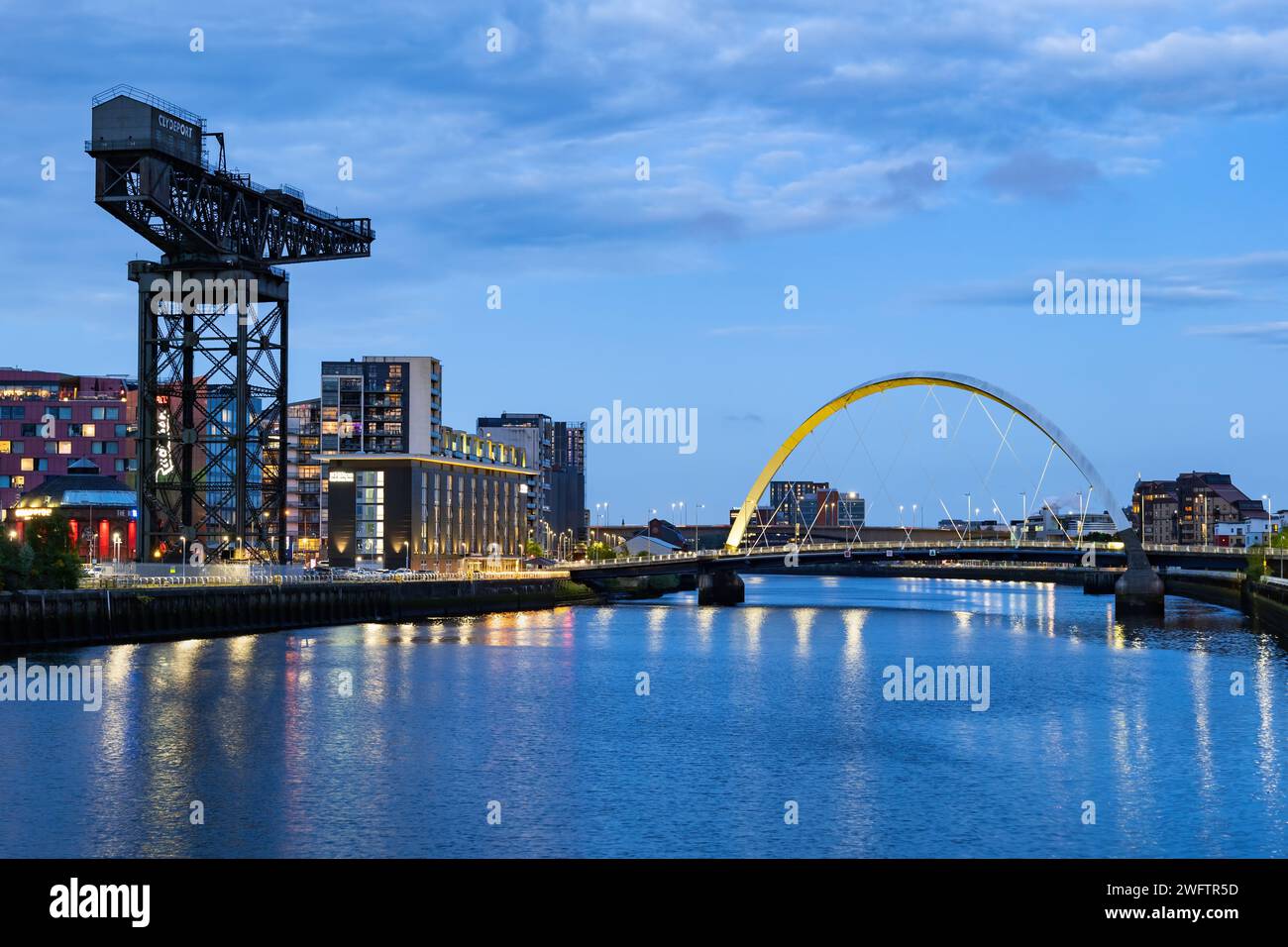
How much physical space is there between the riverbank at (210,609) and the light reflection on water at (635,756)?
3.04 meters

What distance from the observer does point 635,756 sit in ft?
140

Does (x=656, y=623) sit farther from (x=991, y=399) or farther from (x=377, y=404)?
(x=377, y=404)

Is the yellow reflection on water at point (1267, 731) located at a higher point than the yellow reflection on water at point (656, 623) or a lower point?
higher

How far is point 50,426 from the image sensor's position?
472 feet

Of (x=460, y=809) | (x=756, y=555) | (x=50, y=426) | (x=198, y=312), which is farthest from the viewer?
(x=50, y=426)

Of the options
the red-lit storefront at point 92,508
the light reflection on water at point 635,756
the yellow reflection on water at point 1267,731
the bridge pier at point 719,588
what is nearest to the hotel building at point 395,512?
the red-lit storefront at point 92,508

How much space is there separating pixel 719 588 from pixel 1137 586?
42.1m

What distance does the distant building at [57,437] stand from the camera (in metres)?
144

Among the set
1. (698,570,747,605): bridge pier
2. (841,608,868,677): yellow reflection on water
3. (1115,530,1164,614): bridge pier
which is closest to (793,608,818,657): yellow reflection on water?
(841,608,868,677): yellow reflection on water

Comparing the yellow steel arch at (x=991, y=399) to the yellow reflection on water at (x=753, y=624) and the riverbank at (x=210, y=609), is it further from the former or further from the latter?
the riverbank at (x=210, y=609)

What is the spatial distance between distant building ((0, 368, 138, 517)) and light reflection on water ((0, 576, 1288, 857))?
252ft
